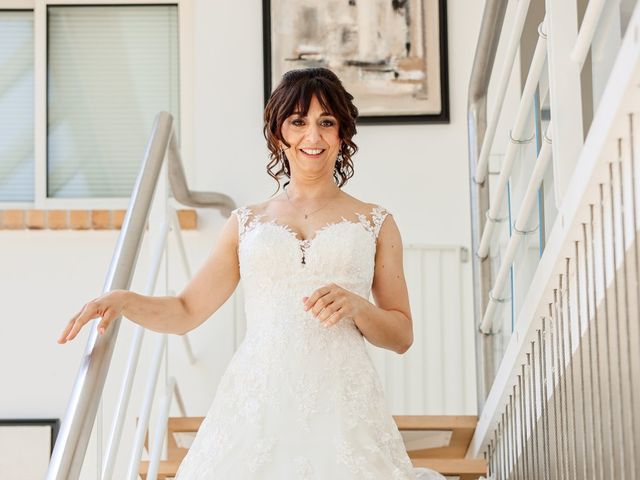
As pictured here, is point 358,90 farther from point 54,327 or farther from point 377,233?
point 377,233

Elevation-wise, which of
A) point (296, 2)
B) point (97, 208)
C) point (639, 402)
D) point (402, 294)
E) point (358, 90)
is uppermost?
point (296, 2)

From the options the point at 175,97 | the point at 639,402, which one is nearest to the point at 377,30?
the point at 175,97

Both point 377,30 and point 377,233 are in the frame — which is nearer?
point 377,233

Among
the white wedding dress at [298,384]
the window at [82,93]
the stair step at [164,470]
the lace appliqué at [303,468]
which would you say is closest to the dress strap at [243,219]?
the white wedding dress at [298,384]

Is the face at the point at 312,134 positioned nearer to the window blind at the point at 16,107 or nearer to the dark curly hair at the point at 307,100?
the dark curly hair at the point at 307,100

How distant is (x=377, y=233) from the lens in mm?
2547

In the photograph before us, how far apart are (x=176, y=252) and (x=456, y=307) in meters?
1.07

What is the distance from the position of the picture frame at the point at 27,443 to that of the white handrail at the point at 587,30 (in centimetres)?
272

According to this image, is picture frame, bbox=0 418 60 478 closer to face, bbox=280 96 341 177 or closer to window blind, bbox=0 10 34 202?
window blind, bbox=0 10 34 202

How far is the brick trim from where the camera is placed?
438 centimetres

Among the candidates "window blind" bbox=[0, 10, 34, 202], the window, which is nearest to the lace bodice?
the window

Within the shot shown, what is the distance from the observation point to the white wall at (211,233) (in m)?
4.37

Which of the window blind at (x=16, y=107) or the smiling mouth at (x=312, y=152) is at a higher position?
the window blind at (x=16, y=107)

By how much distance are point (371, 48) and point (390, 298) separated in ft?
7.16
